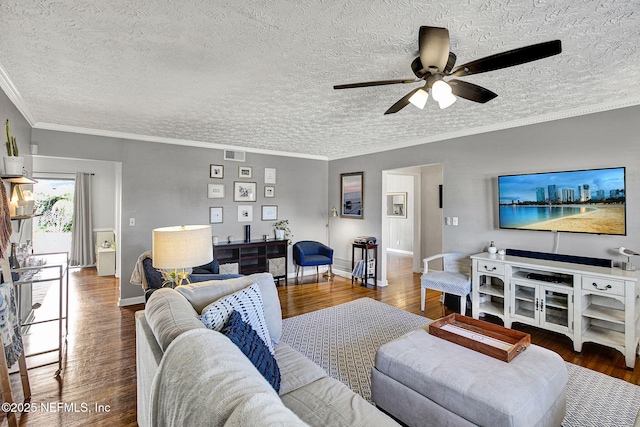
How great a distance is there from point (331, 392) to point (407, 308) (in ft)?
9.57

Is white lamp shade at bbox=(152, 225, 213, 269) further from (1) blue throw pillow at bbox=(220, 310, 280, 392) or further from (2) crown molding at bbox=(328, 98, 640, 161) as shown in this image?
(2) crown molding at bbox=(328, 98, 640, 161)

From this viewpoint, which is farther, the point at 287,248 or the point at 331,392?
the point at 287,248

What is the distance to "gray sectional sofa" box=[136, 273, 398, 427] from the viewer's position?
2.69ft

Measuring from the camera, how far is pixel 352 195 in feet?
19.5

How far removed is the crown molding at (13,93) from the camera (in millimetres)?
2375

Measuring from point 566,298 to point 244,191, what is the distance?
4713mm

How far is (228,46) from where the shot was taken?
1960mm

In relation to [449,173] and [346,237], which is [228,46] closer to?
[449,173]

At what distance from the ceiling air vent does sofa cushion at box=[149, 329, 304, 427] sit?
14.4 ft

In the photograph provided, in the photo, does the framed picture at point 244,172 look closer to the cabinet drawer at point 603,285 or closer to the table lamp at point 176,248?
the table lamp at point 176,248

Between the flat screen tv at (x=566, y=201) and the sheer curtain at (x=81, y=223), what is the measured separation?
7.94m

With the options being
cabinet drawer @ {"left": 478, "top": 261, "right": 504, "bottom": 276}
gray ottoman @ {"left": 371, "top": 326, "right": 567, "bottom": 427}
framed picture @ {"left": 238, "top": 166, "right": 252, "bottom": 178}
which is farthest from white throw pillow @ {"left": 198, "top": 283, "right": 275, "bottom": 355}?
framed picture @ {"left": 238, "top": 166, "right": 252, "bottom": 178}

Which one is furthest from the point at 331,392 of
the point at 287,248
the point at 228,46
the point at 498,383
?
the point at 287,248

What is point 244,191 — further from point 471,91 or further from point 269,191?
point 471,91
